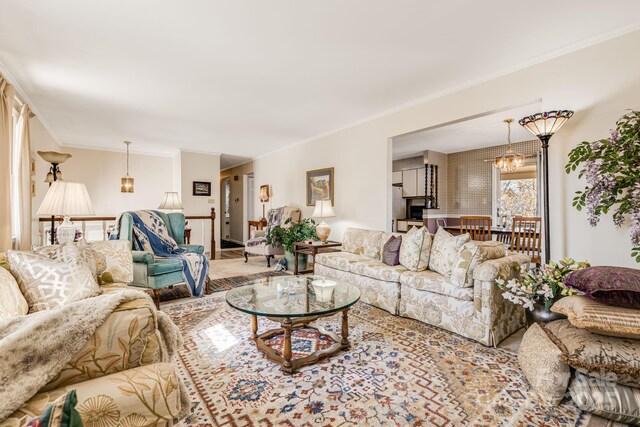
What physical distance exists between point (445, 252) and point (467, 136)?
3.64 metres

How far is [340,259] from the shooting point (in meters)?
3.77

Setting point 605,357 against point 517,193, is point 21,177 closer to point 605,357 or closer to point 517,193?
point 605,357

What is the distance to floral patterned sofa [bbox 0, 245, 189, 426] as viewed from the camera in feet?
2.63

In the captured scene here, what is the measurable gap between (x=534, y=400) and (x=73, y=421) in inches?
82.7

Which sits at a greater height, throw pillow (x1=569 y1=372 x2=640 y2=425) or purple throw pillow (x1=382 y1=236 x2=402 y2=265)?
purple throw pillow (x1=382 y1=236 x2=402 y2=265)

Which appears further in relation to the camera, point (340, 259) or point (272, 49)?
point (340, 259)

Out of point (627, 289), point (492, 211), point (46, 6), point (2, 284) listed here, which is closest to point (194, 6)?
point (46, 6)

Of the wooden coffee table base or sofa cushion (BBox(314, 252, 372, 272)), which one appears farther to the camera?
sofa cushion (BBox(314, 252, 372, 272))

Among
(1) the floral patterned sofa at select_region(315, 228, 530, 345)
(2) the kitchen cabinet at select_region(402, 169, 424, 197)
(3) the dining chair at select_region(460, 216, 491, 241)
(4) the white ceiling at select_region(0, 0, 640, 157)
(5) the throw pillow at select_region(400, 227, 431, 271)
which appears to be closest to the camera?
(4) the white ceiling at select_region(0, 0, 640, 157)

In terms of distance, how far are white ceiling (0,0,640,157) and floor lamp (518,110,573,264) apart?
0.64 metres

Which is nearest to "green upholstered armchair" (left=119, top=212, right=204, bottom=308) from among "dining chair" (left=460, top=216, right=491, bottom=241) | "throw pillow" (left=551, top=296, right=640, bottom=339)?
"throw pillow" (left=551, top=296, right=640, bottom=339)

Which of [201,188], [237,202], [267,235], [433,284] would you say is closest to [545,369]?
[433,284]

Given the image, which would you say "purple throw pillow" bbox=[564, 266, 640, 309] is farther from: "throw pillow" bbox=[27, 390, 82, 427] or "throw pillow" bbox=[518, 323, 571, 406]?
"throw pillow" bbox=[27, 390, 82, 427]

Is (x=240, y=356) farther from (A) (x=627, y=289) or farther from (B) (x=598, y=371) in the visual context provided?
(A) (x=627, y=289)
